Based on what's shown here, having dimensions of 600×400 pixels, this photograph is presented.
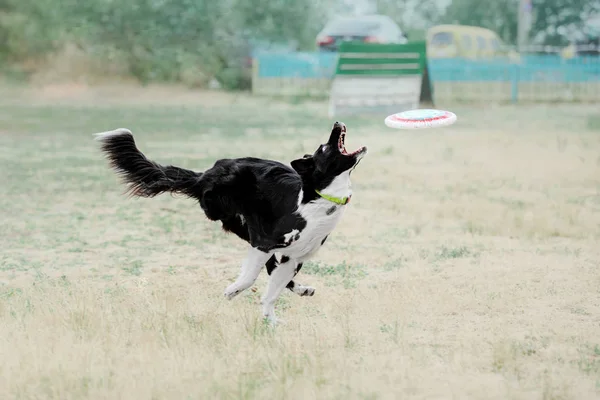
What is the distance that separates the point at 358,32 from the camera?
29734 mm

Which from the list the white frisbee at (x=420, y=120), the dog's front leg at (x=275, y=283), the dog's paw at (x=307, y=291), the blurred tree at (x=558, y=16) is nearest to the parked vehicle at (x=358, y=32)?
the blurred tree at (x=558, y=16)

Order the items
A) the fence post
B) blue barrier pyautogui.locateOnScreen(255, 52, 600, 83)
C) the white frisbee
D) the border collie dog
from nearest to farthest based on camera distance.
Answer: the border collie dog, the white frisbee, the fence post, blue barrier pyautogui.locateOnScreen(255, 52, 600, 83)

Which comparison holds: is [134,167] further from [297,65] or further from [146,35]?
[146,35]

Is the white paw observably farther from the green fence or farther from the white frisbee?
the green fence

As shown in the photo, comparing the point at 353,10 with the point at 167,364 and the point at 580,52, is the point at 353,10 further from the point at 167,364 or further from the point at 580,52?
the point at 167,364

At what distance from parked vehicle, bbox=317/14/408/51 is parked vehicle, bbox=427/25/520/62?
1.27 meters

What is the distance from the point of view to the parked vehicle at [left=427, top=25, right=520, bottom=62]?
97.0ft

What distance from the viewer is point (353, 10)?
161 ft

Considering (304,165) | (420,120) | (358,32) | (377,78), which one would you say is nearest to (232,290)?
(304,165)

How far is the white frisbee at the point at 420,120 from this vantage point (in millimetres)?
5188

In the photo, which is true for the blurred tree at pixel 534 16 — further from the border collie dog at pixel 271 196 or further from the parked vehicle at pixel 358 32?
the border collie dog at pixel 271 196

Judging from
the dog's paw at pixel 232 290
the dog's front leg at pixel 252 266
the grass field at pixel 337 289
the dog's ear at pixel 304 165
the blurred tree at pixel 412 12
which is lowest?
the blurred tree at pixel 412 12

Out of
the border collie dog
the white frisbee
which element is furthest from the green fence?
the border collie dog

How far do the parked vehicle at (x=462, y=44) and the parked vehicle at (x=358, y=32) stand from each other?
1.27m
